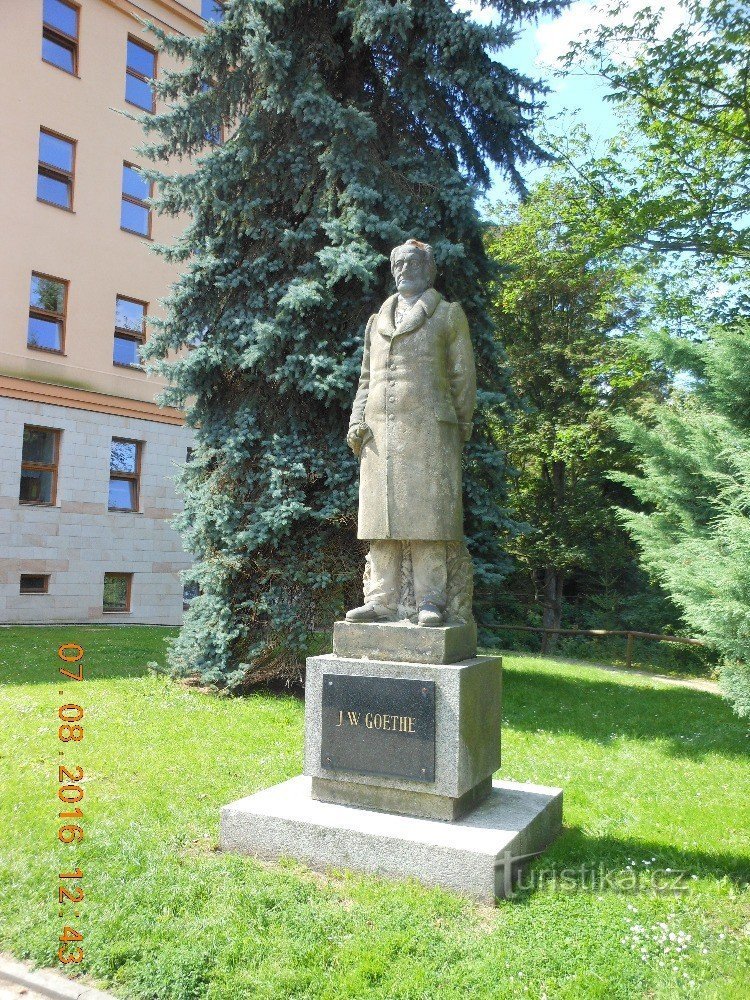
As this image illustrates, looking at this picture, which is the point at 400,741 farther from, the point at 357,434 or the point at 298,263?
the point at 298,263

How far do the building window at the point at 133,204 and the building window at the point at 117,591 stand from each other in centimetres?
893

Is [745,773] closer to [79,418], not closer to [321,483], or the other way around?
[321,483]

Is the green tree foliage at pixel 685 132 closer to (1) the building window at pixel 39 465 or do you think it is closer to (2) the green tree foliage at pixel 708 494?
(2) the green tree foliage at pixel 708 494

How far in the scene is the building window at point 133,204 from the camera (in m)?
19.8

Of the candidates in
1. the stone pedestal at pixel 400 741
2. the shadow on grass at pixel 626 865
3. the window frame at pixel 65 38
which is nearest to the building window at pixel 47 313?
the window frame at pixel 65 38

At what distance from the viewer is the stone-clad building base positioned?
1689 centimetres

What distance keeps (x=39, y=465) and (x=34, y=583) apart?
2721mm

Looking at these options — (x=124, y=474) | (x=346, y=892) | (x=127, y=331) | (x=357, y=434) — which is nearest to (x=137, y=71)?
(x=127, y=331)

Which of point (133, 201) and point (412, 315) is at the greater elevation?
point (133, 201)

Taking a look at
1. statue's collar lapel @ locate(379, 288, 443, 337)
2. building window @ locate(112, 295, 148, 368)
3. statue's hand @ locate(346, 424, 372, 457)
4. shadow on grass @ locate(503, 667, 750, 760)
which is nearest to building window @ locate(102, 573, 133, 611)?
building window @ locate(112, 295, 148, 368)

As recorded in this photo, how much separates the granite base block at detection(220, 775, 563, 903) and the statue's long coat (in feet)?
5.75

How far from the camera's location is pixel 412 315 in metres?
5.18

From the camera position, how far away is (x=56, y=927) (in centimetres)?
371

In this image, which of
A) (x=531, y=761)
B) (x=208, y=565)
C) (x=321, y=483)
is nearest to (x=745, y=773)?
(x=531, y=761)
